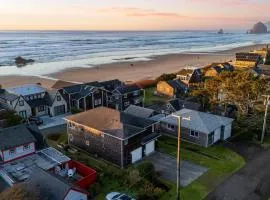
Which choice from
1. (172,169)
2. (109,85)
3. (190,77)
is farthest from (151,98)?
(172,169)

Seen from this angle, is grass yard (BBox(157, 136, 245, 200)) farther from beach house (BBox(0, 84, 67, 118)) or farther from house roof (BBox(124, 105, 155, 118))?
beach house (BBox(0, 84, 67, 118))

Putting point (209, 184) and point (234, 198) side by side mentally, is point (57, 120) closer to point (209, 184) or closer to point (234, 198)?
point (209, 184)

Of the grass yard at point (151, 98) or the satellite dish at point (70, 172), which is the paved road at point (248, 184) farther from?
the grass yard at point (151, 98)

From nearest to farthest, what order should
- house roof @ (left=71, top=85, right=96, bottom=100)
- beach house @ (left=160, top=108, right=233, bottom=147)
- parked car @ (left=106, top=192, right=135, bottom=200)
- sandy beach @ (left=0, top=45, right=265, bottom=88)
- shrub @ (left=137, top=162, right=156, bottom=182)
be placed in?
parked car @ (left=106, top=192, right=135, bottom=200)
shrub @ (left=137, top=162, right=156, bottom=182)
beach house @ (left=160, top=108, right=233, bottom=147)
house roof @ (left=71, top=85, right=96, bottom=100)
sandy beach @ (left=0, top=45, right=265, bottom=88)

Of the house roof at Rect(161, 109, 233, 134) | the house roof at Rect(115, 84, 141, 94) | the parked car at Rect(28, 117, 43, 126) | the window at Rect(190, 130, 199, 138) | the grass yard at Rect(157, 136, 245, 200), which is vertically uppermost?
the house roof at Rect(115, 84, 141, 94)

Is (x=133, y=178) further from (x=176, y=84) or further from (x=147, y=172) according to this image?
(x=176, y=84)

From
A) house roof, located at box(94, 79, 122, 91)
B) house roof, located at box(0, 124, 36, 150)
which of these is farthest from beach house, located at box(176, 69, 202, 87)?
house roof, located at box(0, 124, 36, 150)
